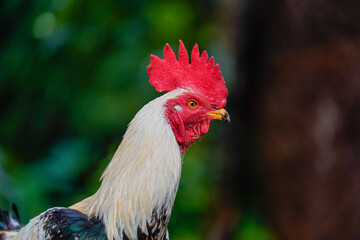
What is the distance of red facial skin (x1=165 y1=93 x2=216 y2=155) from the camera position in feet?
6.61

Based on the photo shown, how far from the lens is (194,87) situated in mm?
2154

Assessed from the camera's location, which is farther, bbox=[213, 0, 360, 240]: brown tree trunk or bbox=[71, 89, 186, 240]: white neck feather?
bbox=[213, 0, 360, 240]: brown tree trunk

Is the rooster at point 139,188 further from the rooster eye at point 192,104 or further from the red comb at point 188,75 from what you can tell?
the red comb at point 188,75

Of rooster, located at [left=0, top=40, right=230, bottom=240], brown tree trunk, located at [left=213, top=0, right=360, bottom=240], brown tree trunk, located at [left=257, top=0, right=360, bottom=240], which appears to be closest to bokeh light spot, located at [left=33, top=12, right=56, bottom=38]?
brown tree trunk, located at [left=213, top=0, right=360, bottom=240]

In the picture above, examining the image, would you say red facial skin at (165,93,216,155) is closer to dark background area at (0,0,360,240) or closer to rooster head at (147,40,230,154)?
rooster head at (147,40,230,154)

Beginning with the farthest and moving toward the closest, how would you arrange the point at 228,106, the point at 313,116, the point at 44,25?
the point at 44,25 → the point at 228,106 → the point at 313,116

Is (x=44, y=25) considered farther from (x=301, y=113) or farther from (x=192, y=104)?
(x=192, y=104)

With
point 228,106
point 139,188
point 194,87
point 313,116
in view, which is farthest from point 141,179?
point 228,106

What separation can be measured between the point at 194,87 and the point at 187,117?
0.18 meters

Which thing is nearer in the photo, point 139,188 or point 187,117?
point 139,188

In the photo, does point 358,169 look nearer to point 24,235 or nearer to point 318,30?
point 318,30

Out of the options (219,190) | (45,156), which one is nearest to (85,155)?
(45,156)

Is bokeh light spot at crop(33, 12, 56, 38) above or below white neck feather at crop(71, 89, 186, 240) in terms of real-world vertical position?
above

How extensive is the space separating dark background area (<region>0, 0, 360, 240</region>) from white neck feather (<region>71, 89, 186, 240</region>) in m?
2.15
